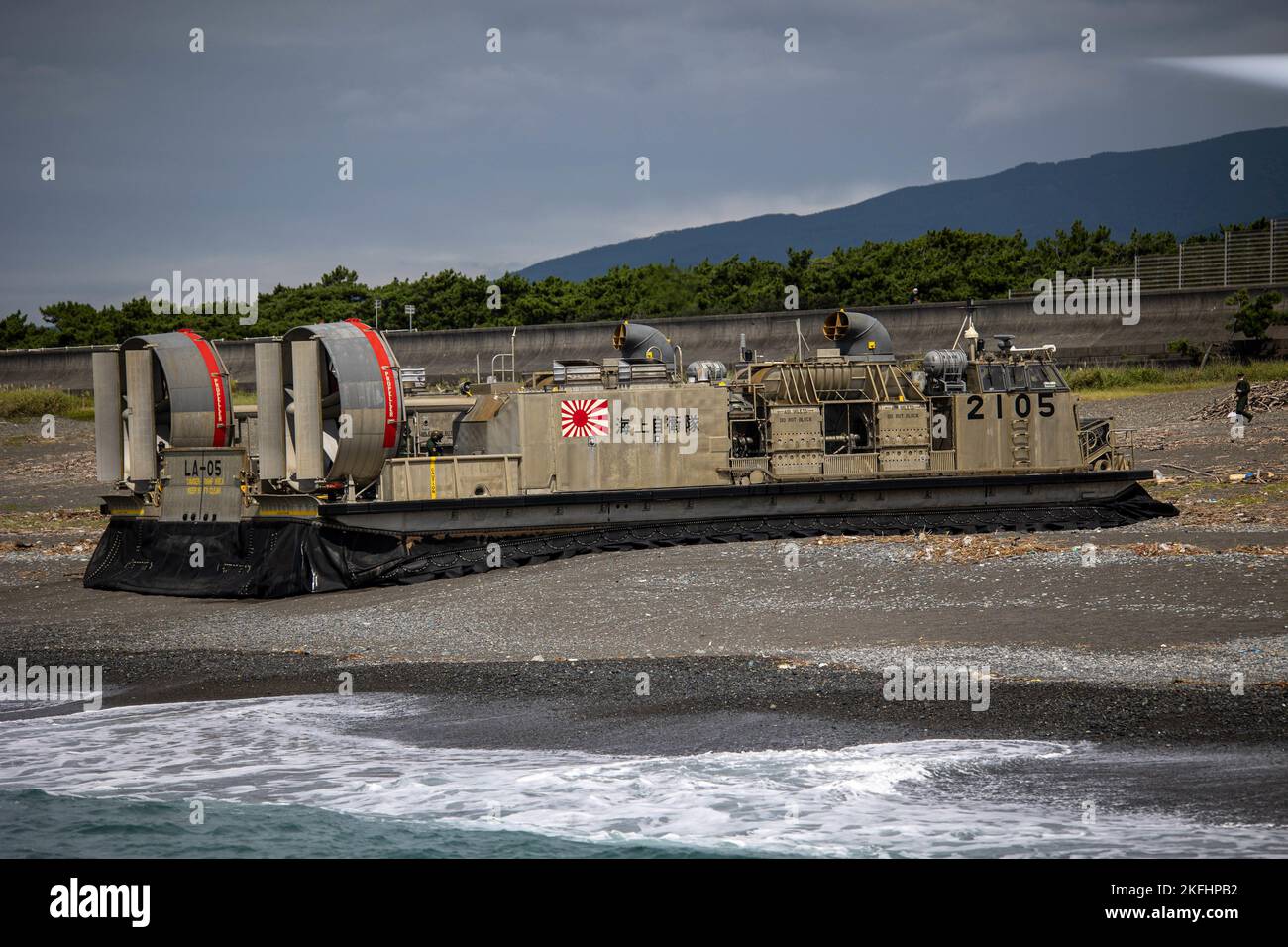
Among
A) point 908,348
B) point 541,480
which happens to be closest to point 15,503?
point 541,480

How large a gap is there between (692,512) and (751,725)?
30.9 ft

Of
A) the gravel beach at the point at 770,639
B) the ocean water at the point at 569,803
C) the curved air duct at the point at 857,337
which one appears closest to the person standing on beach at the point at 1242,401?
the gravel beach at the point at 770,639

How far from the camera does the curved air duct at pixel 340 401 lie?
17.1 meters

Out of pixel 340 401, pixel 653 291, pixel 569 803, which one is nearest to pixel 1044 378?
pixel 340 401

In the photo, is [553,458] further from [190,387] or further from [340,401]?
[190,387]

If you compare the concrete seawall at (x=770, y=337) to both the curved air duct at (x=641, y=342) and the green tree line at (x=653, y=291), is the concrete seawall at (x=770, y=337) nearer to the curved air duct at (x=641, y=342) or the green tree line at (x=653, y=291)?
the green tree line at (x=653, y=291)

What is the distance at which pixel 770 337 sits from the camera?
136ft

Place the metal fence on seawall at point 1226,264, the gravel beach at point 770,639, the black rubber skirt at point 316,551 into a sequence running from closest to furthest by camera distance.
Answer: the gravel beach at point 770,639 → the black rubber skirt at point 316,551 → the metal fence on seawall at point 1226,264

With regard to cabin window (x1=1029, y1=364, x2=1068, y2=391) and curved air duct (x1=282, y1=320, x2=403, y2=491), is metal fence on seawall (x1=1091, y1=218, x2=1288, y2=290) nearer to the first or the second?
cabin window (x1=1029, y1=364, x2=1068, y2=391)

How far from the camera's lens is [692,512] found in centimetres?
1914

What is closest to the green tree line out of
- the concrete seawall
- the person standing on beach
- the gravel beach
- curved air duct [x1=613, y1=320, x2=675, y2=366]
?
the concrete seawall

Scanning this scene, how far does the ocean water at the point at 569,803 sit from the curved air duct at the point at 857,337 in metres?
12.6

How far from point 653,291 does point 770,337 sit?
26.9 feet
